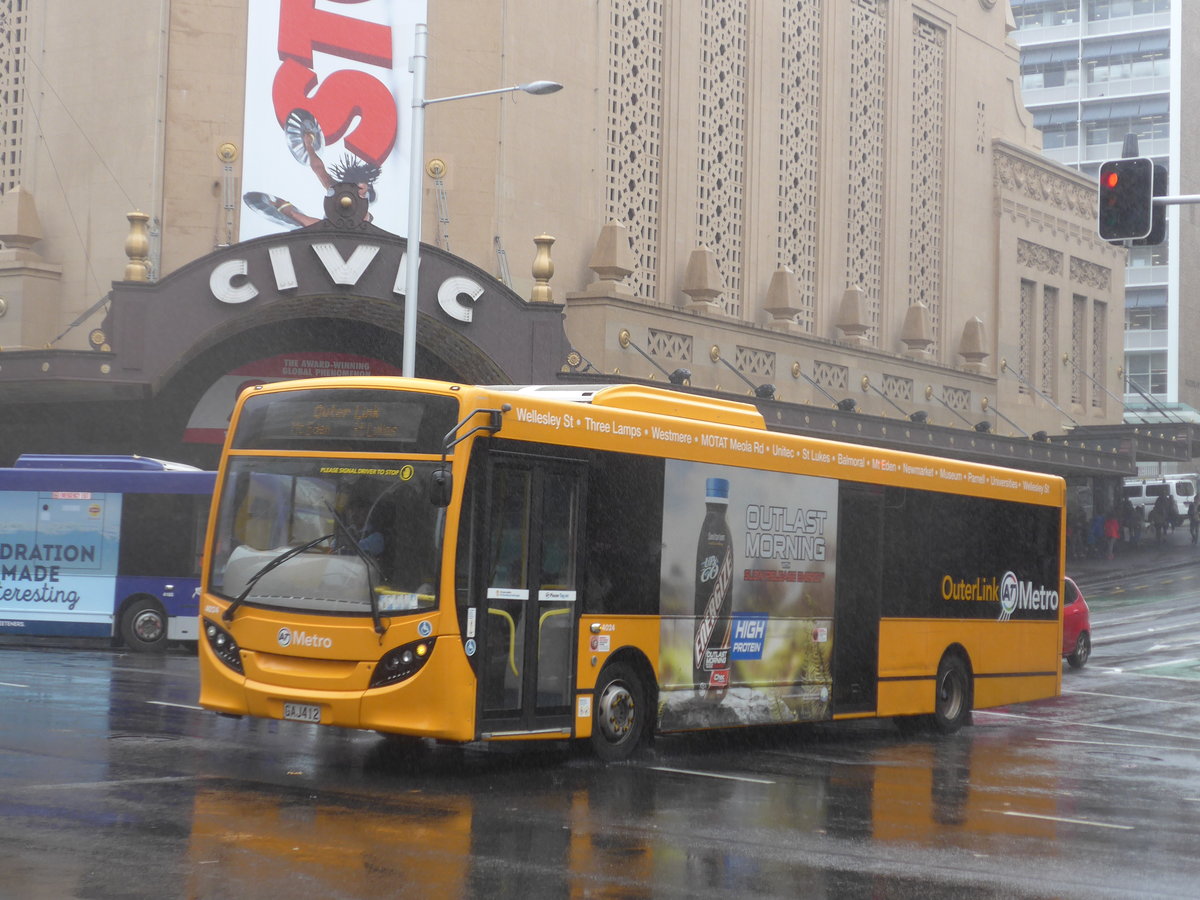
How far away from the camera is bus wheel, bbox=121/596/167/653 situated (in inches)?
898

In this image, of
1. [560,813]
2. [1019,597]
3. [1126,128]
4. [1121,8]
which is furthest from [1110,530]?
[1121,8]

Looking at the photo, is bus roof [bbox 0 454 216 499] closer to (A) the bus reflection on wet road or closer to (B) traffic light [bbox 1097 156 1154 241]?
(A) the bus reflection on wet road

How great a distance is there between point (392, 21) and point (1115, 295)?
3523cm

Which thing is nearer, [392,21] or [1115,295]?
[392,21]

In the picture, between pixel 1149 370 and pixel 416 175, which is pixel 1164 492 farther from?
pixel 416 175

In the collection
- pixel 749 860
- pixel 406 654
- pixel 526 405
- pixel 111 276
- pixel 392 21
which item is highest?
pixel 392 21

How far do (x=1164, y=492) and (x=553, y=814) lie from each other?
52097 millimetres

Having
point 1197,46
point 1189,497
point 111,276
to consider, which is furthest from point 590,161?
point 1197,46

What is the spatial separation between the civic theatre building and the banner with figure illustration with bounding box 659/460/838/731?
30.5 feet

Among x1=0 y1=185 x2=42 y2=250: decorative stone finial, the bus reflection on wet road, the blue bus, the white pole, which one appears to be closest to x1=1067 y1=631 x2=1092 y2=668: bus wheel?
the bus reflection on wet road

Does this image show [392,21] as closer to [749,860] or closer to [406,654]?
[406,654]

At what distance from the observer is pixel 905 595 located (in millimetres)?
15750

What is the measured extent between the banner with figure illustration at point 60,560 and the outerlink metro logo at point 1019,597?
42.9ft

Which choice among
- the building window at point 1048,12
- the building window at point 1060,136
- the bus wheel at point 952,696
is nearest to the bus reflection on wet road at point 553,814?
the bus wheel at point 952,696
